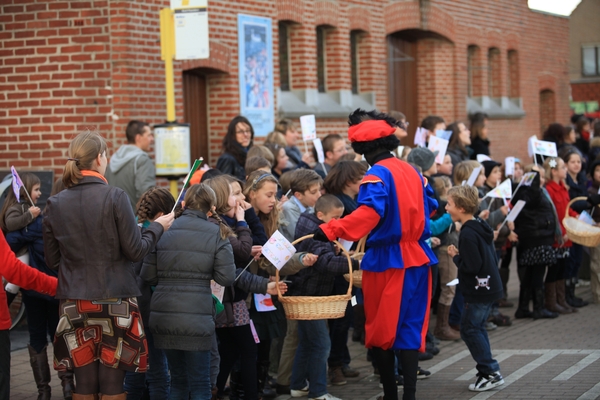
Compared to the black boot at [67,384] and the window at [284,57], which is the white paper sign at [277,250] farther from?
the window at [284,57]

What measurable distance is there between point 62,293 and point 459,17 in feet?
49.0

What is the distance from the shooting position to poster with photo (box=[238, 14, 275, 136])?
12672mm

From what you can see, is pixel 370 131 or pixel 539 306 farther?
pixel 539 306

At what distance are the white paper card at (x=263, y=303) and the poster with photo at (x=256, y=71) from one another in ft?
19.8

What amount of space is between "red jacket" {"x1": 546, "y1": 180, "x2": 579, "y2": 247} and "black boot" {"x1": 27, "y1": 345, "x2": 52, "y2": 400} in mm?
6309

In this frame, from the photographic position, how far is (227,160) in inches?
385

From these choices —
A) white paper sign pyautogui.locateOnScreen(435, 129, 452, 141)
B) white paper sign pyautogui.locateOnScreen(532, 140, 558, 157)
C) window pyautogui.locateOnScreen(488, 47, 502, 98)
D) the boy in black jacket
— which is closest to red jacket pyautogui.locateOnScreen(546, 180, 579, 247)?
white paper sign pyautogui.locateOnScreen(532, 140, 558, 157)

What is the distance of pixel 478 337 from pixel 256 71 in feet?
22.0

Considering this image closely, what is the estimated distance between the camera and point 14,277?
562cm

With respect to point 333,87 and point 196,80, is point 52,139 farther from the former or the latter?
point 333,87

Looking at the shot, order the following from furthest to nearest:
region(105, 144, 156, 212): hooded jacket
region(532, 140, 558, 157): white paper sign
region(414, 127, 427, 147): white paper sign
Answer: region(414, 127, 427, 147): white paper sign < region(532, 140, 558, 157): white paper sign < region(105, 144, 156, 212): hooded jacket

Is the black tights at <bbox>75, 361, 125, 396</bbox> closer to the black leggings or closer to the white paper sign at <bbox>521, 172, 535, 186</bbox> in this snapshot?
the black leggings

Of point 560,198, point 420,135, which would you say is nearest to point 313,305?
point 560,198

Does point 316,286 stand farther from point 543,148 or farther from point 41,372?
point 543,148
